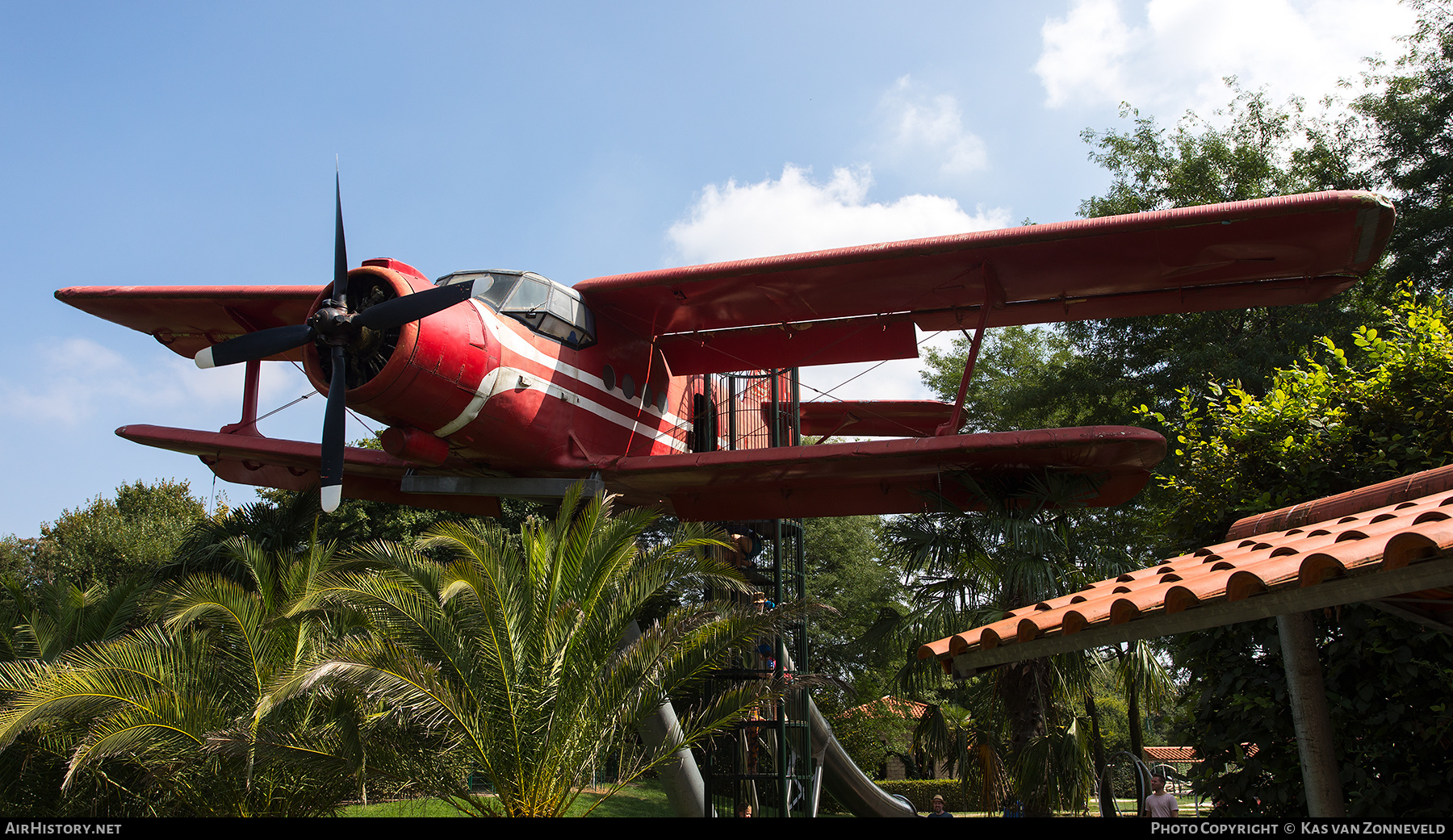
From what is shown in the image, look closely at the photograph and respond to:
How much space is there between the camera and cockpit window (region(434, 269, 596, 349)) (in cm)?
1121

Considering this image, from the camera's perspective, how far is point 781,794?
36.1 ft

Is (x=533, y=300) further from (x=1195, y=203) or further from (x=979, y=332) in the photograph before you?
(x=1195, y=203)

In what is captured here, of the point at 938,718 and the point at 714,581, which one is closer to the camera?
the point at 714,581

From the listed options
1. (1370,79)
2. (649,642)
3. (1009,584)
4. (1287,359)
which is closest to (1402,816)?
(1009,584)

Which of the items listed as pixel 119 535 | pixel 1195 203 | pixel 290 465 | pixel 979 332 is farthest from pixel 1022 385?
pixel 119 535

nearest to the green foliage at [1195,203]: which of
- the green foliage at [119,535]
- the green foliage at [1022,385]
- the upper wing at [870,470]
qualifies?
the green foliage at [1022,385]

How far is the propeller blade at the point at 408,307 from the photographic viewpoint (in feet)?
30.5

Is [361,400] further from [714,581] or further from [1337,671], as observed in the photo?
[1337,671]

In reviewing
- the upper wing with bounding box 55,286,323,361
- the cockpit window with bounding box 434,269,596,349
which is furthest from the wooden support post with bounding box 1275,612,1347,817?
the upper wing with bounding box 55,286,323,361

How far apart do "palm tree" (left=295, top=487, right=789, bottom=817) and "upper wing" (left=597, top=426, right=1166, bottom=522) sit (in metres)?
2.70

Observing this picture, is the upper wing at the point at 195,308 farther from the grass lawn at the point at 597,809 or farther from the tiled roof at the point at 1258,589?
the tiled roof at the point at 1258,589

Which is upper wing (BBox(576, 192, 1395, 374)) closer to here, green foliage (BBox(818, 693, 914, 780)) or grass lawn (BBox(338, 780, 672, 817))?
grass lawn (BBox(338, 780, 672, 817))

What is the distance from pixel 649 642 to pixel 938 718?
21.6 feet

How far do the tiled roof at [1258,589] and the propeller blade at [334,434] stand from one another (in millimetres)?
7349
